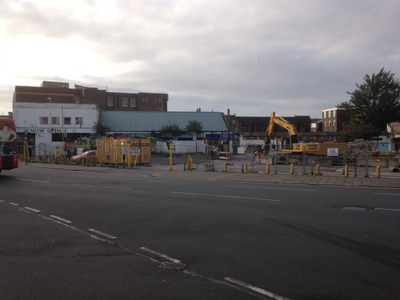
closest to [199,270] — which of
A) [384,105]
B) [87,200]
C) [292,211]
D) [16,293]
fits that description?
[16,293]

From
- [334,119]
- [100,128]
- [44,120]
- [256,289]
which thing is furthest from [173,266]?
[334,119]

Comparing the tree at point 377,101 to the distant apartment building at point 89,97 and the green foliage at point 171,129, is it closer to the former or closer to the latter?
the green foliage at point 171,129

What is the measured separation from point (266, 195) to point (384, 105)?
157 feet

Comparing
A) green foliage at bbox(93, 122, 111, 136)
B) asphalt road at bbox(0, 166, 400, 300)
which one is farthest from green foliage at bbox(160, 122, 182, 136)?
asphalt road at bbox(0, 166, 400, 300)

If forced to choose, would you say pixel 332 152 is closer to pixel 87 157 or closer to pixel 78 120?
pixel 87 157

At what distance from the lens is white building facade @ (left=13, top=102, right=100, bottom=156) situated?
56312mm

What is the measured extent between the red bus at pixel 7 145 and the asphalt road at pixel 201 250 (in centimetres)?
1043

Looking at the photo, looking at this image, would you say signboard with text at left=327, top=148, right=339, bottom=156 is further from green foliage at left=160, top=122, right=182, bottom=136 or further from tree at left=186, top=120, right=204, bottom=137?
green foliage at left=160, top=122, right=182, bottom=136

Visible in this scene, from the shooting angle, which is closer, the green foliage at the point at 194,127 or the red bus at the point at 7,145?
the red bus at the point at 7,145

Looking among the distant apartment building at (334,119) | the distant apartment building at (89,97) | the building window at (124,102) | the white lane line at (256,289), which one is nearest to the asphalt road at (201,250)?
the white lane line at (256,289)

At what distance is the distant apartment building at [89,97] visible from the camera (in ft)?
252

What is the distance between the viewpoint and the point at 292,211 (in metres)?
10.1

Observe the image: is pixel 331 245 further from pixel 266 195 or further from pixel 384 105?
pixel 384 105

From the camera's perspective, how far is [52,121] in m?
58.1
